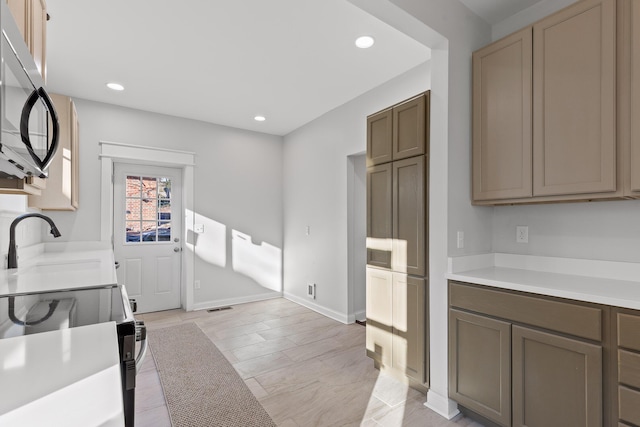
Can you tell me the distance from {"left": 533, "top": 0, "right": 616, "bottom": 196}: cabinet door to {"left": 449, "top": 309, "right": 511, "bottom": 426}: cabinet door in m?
0.86

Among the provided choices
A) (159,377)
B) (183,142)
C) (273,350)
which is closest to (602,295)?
(273,350)

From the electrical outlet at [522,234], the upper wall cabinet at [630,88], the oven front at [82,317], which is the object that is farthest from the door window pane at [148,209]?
the upper wall cabinet at [630,88]

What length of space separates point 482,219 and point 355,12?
1.72 metres

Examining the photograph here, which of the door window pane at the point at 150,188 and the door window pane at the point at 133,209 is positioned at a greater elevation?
the door window pane at the point at 150,188

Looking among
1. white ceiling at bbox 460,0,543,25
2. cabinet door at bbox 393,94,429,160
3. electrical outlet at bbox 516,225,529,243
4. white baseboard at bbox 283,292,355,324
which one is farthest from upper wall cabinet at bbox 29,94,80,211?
electrical outlet at bbox 516,225,529,243

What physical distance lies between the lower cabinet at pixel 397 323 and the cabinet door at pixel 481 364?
0.27m

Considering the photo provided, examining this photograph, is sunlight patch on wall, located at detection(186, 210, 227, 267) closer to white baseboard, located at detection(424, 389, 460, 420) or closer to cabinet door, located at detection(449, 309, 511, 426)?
white baseboard, located at detection(424, 389, 460, 420)

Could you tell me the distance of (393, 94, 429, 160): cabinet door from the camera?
2287 millimetres

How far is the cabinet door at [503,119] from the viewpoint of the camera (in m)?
1.98

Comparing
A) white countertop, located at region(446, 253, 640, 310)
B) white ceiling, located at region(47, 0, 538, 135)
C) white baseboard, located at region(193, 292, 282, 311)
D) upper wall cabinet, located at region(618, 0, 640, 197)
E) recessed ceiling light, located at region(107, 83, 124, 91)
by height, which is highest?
white ceiling, located at region(47, 0, 538, 135)

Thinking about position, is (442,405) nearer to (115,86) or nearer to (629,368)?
(629,368)

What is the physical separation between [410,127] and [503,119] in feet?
1.94

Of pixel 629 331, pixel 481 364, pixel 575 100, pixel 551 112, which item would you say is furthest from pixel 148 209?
pixel 629 331

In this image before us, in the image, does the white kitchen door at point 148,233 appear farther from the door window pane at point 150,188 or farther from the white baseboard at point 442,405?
the white baseboard at point 442,405
